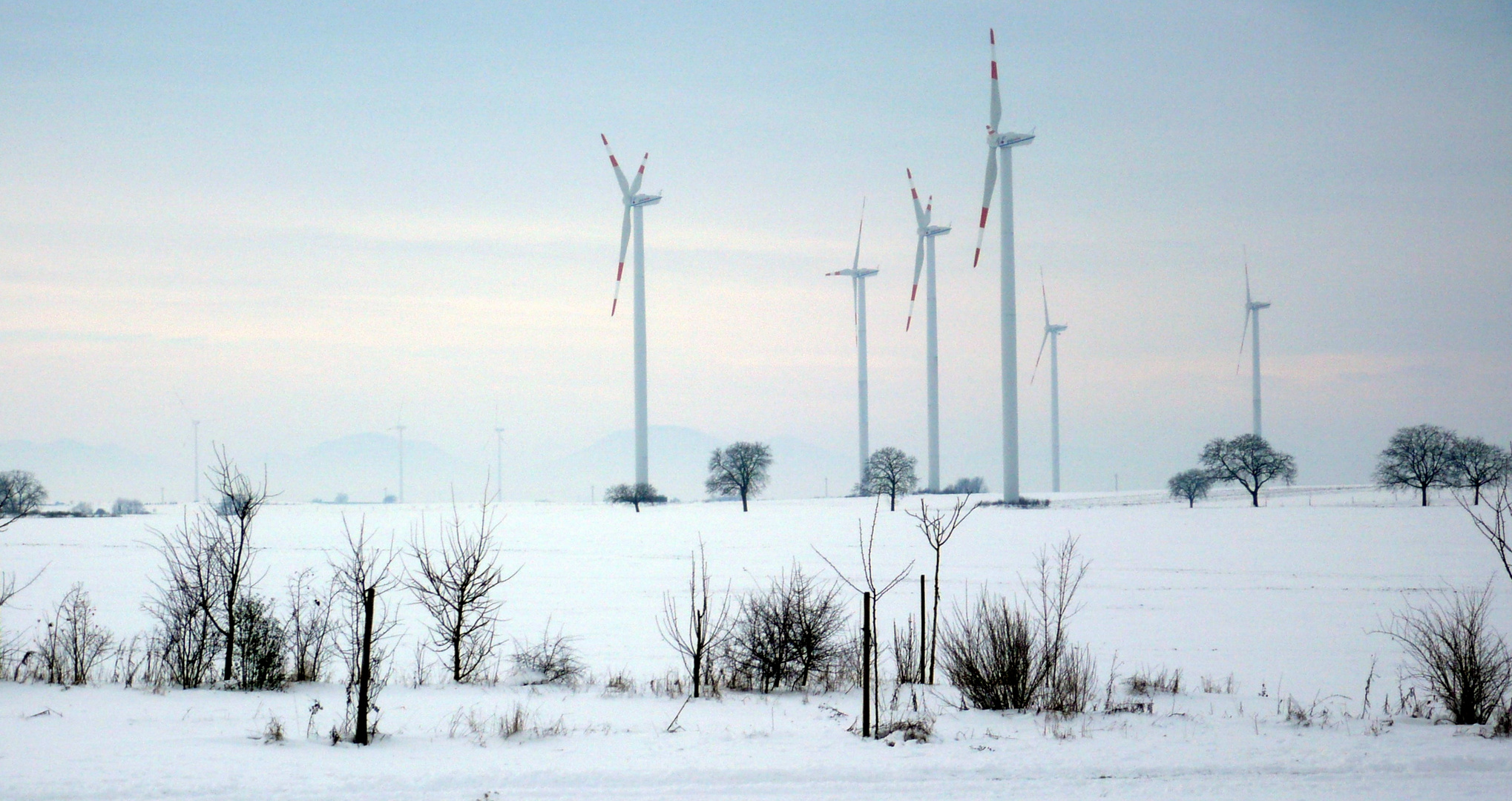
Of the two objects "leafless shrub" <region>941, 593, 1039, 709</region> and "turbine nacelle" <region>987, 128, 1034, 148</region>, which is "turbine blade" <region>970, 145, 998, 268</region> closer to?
"turbine nacelle" <region>987, 128, 1034, 148</region>

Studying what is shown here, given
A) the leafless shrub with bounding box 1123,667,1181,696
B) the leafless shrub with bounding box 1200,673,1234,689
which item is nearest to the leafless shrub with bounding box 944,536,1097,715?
the leafless shrub with bounding box 1123,667,1181,696

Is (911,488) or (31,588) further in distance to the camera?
(911,488)

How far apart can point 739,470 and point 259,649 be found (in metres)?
87.8

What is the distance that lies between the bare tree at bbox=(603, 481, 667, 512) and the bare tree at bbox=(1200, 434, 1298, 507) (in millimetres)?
54081

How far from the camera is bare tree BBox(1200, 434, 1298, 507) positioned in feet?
299

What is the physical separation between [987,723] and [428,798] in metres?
7.62

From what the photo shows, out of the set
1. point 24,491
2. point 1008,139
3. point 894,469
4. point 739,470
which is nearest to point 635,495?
point 739,470

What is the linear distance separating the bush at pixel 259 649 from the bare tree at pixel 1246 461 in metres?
88.1

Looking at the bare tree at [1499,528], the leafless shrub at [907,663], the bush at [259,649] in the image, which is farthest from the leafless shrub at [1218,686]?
the bush at [259,649]

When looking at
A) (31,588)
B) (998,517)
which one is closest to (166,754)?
(31,588)

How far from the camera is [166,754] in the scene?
11320 millimetres

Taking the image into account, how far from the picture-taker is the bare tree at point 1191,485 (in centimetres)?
9878

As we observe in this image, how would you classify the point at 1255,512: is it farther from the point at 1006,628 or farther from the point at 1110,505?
the point at 1006,628

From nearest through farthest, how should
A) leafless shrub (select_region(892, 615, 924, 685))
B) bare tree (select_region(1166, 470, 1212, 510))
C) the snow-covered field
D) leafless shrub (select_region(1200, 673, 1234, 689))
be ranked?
the snow-covered field
leafless shrub (select_region(892, 615, 924, 685))
leafless shrub (select_region(1200, 673, 1234, 689))
bare tree (select_region(1166, 470, 1212, 510))
